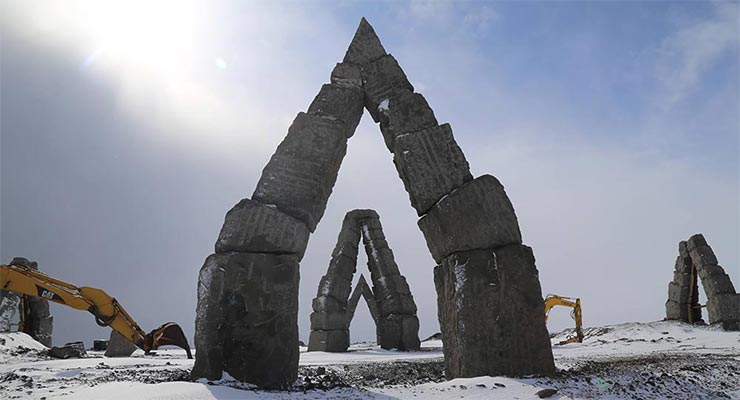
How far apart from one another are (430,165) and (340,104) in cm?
148

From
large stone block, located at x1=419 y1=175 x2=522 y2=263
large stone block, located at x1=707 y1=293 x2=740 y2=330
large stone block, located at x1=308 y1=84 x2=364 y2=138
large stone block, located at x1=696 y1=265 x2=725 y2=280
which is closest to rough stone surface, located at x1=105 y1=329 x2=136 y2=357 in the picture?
large stone block, located at x1=308 y1=84 x2=364 y2=138

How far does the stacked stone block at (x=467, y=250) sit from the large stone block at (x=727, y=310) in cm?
1379

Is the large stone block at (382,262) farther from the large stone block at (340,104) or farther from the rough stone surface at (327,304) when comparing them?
the large stone block at (340,104)

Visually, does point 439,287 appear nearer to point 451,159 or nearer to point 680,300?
point 451,159

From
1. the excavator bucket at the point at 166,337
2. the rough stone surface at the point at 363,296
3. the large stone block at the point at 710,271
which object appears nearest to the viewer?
the excavator bucket at the point at 166,337

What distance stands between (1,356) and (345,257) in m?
8.34

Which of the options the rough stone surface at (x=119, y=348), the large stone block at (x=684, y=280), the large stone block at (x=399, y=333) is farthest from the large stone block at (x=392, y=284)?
the large stone block at (x=684, y=280)

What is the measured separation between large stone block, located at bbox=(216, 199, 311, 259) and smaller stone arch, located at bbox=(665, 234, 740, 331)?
15.3 metres

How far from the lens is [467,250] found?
17.4ft

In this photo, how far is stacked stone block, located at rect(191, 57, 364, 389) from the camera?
17.1 feet

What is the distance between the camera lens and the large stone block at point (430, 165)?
5668 mm

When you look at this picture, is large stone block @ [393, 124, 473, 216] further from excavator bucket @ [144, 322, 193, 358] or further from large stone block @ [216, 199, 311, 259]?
excavator bucket @ [144, 322, 193, 358]

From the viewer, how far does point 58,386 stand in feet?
16.2

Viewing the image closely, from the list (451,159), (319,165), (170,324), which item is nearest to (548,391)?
(451,159)
